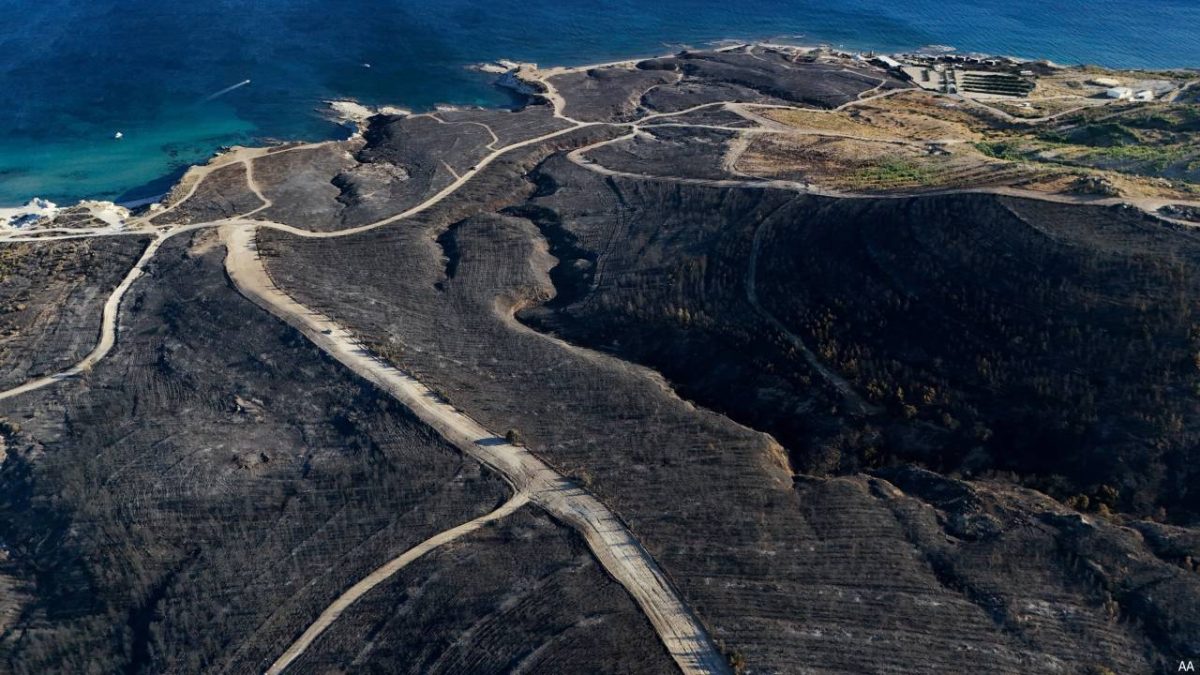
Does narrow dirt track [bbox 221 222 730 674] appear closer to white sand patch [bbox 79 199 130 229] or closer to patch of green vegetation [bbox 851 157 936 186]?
white sand patch [bbox 79 199 130 229]

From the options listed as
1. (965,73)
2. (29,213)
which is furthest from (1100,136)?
(29,213)

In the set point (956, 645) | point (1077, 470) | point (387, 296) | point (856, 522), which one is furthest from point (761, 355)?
point (387, 296)

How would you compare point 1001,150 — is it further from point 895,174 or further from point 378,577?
point 378,577

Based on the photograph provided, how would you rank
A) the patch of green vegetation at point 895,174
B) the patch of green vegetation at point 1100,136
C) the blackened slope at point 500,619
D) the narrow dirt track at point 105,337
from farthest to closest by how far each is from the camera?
1. the patch of green vegetation at point 1100,136
2. the patch of green vegetation at point 895,174
3. the narrow dirt track at point 105,337
4. the blackened slope at point 500,619

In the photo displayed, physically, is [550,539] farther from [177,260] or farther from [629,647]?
[177,260]

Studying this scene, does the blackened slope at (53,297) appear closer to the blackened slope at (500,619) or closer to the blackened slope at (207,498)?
the blackened slope at (207,498)

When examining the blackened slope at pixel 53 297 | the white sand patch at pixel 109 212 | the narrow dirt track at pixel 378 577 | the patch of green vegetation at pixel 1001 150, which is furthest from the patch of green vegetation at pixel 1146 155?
the white sand patch at pixel 109 212

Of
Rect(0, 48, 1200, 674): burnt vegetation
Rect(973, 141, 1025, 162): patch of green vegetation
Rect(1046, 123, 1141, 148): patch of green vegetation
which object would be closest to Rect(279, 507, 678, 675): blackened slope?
Rect(0, 48, 1200, 674): burnt vegetation
